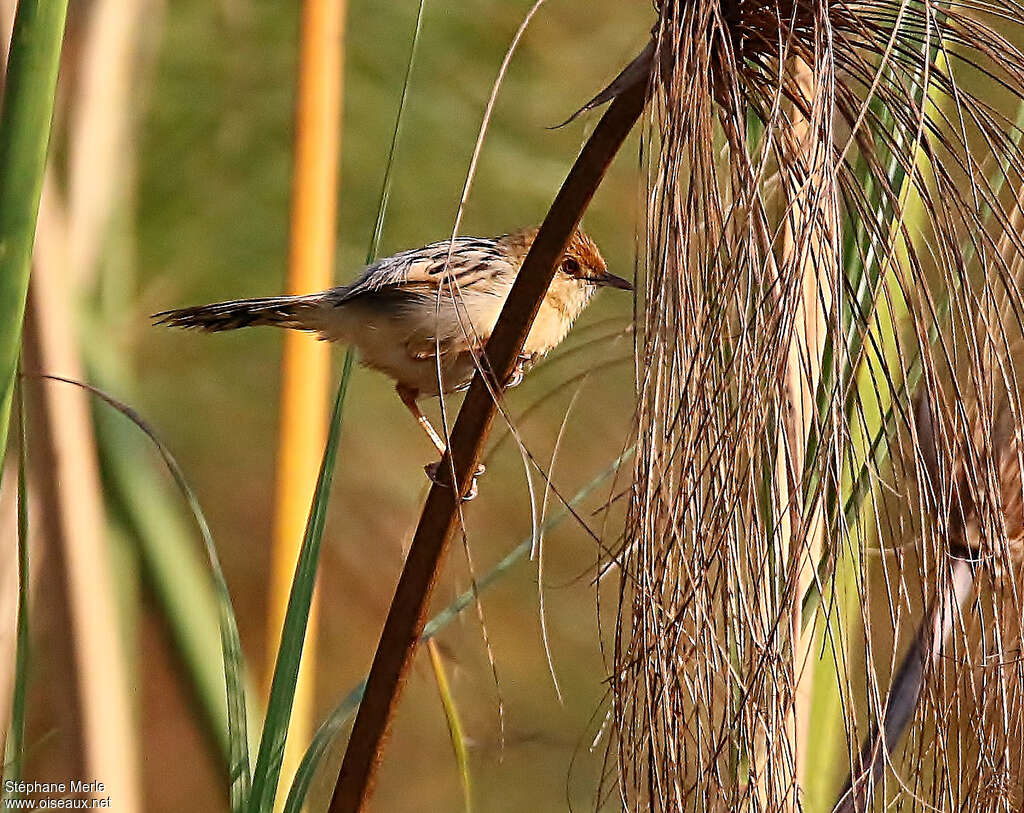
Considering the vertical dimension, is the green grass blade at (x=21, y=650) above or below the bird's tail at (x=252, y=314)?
below

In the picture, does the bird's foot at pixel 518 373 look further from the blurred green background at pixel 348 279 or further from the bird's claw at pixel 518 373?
the blurred green background at pixel 348 279

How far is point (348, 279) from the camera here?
1.52 meters

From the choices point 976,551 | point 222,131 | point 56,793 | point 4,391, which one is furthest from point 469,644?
point 4,391

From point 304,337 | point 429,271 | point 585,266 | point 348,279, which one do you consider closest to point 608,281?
point 585,266

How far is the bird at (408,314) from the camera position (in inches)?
37.0

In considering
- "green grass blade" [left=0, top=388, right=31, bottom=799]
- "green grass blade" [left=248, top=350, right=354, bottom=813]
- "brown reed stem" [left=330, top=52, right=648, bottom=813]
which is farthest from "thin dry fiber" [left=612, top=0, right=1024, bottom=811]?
"green grass blade" [left=0, top=388, right=31, bottom=799]

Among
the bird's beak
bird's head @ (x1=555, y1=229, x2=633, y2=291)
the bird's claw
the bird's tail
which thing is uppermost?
bird's head @ (x1=555, y1=229, x2=633, y2=291)

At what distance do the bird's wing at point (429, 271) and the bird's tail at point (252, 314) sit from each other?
0.09 ft

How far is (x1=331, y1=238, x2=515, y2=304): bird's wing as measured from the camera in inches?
37.2

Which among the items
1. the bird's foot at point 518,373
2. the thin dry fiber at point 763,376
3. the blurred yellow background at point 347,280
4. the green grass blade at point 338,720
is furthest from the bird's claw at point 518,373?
the blurred yellow background at point 347,280

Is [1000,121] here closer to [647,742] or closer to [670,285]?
[670,285]

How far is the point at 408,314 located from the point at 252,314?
0.13 meters

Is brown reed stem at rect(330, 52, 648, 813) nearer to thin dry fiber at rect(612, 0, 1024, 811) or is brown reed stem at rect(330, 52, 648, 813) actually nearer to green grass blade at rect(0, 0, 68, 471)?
thin dry fiber at rect(612, 0, 1024, 811)

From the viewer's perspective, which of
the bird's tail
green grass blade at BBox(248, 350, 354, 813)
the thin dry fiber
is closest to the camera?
the thin dry fiber
